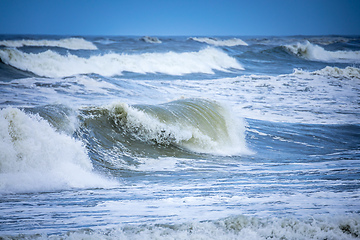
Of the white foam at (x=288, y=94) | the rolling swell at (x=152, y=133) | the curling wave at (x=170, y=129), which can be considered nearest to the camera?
the rolling swell at (x=152, y=133)

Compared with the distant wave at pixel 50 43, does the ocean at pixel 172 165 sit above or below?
below

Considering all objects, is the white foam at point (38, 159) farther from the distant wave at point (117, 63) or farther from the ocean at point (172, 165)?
the distant wave at point (117, 63)

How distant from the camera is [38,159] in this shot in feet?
18.1

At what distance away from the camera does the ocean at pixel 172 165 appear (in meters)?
3.84

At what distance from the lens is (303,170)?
6.47 metres

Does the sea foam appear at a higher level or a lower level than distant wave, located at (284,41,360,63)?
lower

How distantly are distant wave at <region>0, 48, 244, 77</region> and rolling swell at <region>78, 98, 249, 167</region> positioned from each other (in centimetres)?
1107

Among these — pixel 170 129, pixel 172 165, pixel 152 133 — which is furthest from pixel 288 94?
pixel 172 165

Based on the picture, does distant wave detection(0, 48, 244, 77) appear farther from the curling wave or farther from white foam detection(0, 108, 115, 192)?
white foam detection(0, 108, 115, 192)

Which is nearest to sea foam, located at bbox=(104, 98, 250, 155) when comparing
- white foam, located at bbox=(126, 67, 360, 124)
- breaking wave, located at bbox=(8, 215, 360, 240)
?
white foam, located at bbox=(126, 67, 360, 124)

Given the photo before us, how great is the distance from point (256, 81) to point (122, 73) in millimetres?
7513

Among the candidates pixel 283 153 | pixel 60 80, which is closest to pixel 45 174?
pixel 283 153

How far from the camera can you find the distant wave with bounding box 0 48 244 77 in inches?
729

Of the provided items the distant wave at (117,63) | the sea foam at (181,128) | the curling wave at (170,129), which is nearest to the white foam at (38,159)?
the curling wave at (170,129)
